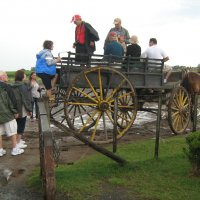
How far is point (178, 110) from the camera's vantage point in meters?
11.4

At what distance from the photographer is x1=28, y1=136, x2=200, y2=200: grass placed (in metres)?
6.29

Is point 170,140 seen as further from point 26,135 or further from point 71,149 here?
point 26,135

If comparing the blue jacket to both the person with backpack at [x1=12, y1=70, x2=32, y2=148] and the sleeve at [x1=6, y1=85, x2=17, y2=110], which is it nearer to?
the person with backpack at [x1=12, y1=70, x2=32, y2=148]

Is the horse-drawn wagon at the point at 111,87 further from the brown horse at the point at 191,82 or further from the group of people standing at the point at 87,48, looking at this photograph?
the brown horse at the point at 191,82

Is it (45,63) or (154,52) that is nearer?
(45,63)

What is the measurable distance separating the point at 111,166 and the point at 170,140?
3.09m

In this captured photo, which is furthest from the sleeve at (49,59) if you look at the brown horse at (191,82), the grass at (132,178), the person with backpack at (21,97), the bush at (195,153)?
the brown horse at (191,82)

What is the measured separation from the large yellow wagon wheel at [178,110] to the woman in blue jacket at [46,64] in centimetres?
319

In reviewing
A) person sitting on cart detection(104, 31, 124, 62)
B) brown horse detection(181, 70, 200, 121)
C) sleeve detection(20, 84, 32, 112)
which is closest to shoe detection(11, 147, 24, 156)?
sleeve detection(20, 84, 32, 112)

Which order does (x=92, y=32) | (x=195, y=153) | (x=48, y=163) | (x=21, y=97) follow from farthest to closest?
(x=92, y=32)
(x=21, y=97)
(x=195, y=153)
(x=48, y=163)

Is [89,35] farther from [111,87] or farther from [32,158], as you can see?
[32,158]

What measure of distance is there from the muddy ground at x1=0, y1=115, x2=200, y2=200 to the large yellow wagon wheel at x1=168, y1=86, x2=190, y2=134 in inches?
13.6

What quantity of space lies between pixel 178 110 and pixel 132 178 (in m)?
4.82

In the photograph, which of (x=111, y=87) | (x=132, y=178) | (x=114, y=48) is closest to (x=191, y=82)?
(x=114, y=48)
